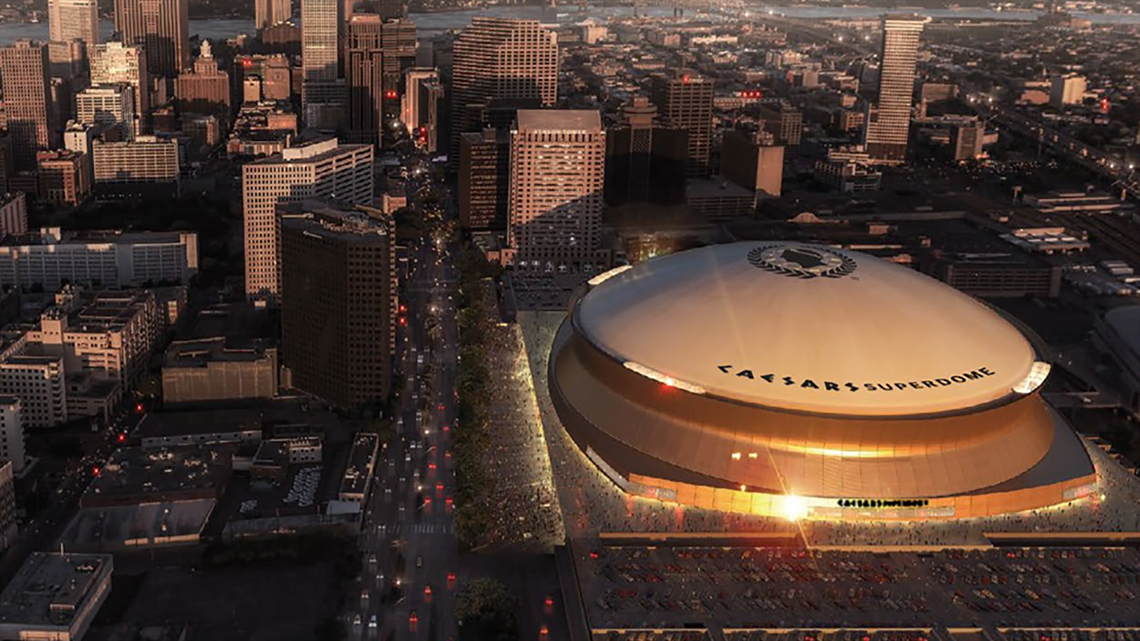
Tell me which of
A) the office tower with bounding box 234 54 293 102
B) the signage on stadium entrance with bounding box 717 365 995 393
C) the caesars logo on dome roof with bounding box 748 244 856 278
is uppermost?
the office tower with bounding box 234 54 293 102

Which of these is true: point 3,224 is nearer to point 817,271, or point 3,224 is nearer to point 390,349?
point 390,349

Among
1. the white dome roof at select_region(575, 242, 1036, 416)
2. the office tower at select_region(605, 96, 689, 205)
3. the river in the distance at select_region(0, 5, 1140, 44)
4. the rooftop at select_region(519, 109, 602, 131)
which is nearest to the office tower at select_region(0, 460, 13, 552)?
the white dome roof at select_region(575, 242, 1036, 416)

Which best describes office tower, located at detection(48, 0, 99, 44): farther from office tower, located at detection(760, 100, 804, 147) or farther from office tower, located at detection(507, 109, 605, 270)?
office tower, located at detection(507, 109, 605, 270)

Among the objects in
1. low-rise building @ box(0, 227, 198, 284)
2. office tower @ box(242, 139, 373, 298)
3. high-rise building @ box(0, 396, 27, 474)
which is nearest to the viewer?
high-rise building @ box(0, 396, 27, 474)

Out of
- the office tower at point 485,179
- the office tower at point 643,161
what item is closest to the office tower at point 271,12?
the office tower at point 643,161

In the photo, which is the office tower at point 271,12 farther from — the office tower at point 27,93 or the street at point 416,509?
the street at point 416,509

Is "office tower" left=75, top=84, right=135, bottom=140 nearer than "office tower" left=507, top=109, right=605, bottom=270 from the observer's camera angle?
No
